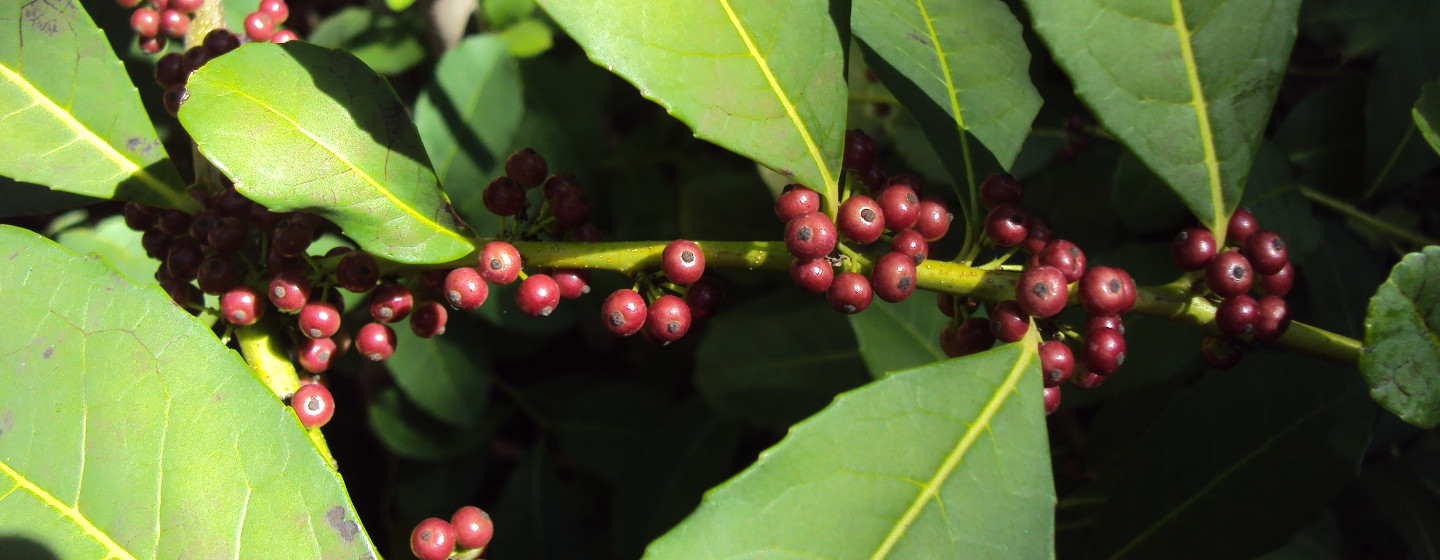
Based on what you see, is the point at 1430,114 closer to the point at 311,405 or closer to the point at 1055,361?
the point at 1055,361

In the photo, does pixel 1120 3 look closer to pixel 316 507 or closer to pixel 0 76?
pixel 316 507

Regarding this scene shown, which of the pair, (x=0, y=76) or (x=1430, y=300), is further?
(x=0, y=76)

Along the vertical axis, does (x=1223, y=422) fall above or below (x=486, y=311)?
above

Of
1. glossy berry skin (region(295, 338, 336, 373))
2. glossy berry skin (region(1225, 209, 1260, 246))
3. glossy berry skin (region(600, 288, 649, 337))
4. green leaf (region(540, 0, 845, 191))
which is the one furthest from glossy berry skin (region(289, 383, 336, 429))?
glossy berry skin (region(1225, 209, 1260, 246))

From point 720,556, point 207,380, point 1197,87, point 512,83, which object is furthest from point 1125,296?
point 512,83

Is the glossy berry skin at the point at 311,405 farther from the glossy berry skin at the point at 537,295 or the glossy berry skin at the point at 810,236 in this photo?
the glossy berry skin at the point at 810,236

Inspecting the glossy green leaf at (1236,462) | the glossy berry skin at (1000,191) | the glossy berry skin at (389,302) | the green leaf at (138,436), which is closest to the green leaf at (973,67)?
Result: the glossy berry skin at (1000,191)
